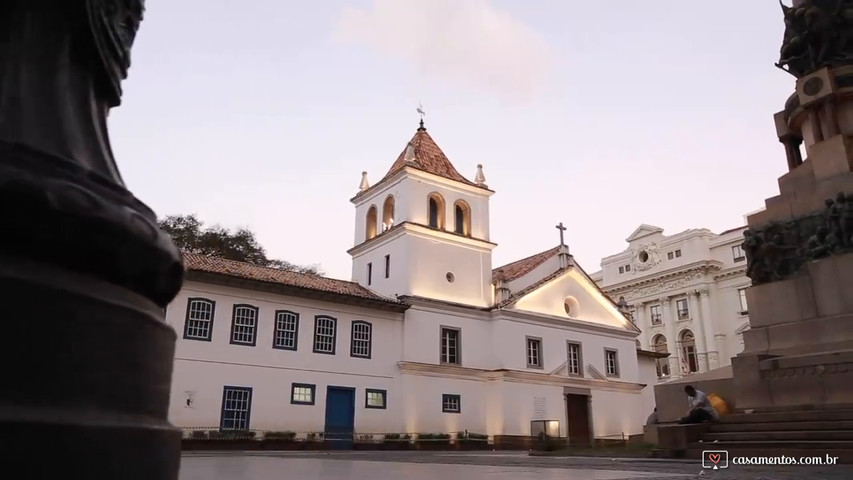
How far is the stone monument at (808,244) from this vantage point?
9281 mm

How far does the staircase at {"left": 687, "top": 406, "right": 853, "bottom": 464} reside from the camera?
25.4ft

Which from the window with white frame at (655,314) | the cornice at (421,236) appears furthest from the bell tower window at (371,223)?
the window with white frame at (655,314)

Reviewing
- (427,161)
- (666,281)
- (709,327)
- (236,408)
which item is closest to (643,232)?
(666,281)

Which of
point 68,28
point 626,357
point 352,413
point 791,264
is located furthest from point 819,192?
point 626,357

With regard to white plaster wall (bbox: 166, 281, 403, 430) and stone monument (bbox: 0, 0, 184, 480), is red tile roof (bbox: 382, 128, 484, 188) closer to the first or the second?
white plaster wall (bbox: 166, 281, 403, 430)

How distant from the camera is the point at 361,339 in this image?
27.2 metres

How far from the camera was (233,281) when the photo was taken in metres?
24.5

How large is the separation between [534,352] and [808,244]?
873 inches

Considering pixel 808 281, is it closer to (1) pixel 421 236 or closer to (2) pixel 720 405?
(2) pixel 720 405

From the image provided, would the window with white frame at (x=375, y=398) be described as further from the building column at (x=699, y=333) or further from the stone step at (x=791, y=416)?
the building column at (x=699, y=333)

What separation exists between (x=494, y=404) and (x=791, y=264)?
20868 millimetres

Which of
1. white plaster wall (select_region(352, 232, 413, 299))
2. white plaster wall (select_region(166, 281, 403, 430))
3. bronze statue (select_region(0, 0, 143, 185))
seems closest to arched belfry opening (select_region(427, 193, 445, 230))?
white plaster wall (select_region(352, 232, 413, 299))

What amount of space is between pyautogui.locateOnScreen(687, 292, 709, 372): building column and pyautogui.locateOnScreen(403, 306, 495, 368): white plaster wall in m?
30.2

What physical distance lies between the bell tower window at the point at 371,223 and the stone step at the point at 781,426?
25.9 metres
